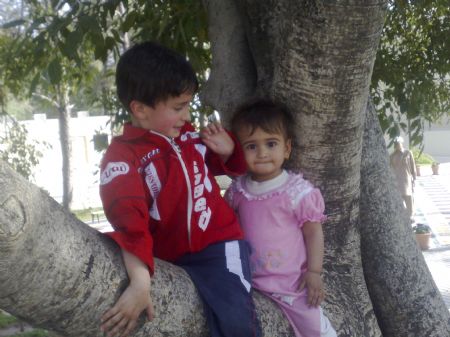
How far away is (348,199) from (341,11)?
68 centimetres

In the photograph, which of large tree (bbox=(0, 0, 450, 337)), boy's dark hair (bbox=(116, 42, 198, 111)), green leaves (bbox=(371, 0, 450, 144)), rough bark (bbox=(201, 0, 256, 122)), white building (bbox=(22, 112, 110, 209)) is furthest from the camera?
white building (bbox=(22, 112, 110, 209))

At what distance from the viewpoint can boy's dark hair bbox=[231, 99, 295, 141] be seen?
7.48ft

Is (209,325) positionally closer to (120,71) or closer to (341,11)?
(120,71)

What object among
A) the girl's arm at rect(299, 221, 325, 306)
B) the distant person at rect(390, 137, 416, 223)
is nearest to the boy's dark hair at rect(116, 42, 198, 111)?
the girl's arm at rect(299, 221, 325, 306)

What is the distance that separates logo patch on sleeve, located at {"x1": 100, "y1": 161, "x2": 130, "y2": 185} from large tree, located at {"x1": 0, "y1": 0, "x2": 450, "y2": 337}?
0.21 m

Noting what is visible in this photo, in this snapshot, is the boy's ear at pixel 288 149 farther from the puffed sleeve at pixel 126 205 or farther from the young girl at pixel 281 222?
the puffed sleeve at pixel 126 205

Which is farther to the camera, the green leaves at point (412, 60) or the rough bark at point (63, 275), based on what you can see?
the green leaves at point (412, 60)

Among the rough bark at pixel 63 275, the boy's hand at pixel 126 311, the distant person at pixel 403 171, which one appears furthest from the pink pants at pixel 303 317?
the distant person at pixel 403 171

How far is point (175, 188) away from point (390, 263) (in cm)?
110

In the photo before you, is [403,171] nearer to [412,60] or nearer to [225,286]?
[412,60]

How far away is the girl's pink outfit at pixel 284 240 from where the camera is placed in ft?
7.36

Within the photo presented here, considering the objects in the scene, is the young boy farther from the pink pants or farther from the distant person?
the distant person

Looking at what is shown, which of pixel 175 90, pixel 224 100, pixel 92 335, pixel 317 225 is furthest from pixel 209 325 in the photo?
pixel 224 100

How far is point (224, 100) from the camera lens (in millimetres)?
2615
